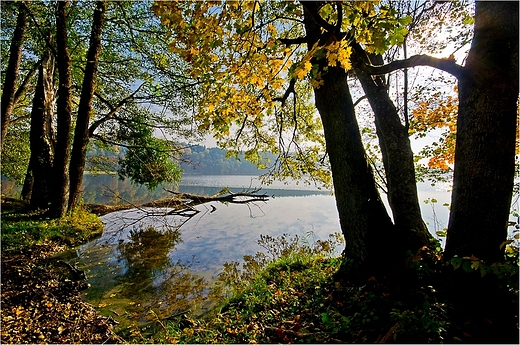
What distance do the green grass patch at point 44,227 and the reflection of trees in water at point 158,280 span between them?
3.60 ft

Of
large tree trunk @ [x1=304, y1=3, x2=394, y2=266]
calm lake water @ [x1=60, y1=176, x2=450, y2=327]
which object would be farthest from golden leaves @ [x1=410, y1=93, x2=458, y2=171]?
large tree trunk @ [x1=304, y1=3, x2=394, y2=266]

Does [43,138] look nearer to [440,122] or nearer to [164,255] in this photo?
[164,255]

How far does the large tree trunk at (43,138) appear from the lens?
256 inches

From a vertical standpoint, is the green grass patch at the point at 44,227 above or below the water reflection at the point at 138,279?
above

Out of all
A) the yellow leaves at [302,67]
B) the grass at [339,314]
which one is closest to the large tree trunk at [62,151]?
the grass at [339,314]

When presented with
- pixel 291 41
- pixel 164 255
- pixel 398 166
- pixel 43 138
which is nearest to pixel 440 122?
pixel 398 166

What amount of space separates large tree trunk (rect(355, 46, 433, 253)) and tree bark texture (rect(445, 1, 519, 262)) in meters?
1.02

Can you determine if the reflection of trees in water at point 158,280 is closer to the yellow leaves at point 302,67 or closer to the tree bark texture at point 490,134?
the yellow leaves at point 302,67

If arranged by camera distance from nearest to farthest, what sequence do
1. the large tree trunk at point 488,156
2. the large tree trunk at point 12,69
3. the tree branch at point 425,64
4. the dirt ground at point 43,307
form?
the large tree trunk at point 488,156 < the dirt ground at point 43,307 < the tree branch at point 425,64 < the large tree trunk at point 12,69

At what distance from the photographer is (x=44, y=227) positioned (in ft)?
18.8

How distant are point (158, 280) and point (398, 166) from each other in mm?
5369

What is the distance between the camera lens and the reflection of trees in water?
4.57 meters

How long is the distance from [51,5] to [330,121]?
5.19 m

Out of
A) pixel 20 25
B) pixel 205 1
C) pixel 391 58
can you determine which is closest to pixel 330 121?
pixel 205 1
